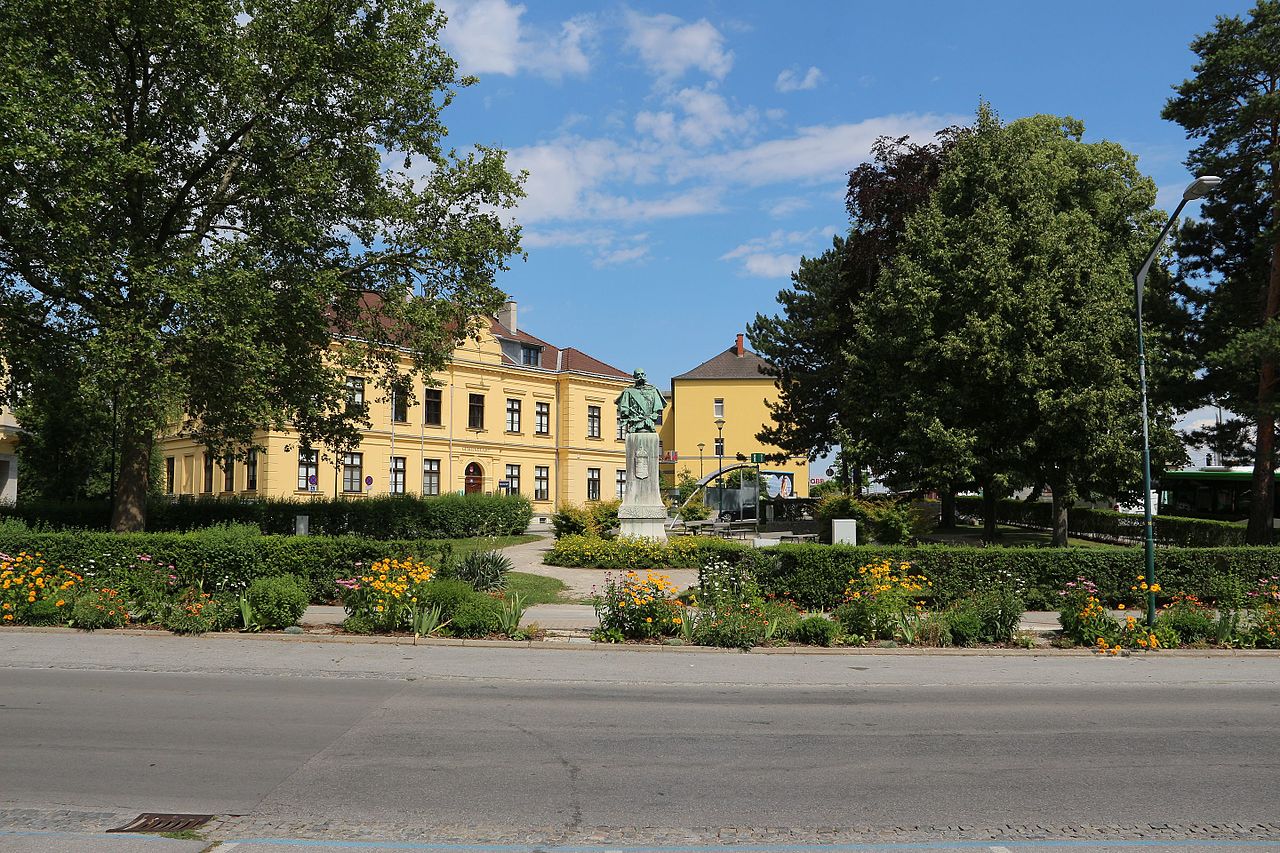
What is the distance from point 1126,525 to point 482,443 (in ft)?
116

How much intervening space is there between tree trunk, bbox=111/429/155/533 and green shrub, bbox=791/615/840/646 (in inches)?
641

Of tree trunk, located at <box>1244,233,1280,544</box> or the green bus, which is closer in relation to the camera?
tree trunk, located at <box>1244,233,1280,544</box>

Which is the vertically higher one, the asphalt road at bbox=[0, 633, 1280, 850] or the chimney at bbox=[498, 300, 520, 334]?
the chimney at bbox=[498, 300, 520, 334]

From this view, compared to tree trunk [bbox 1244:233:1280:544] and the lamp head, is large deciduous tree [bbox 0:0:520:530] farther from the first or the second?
tree trunk [bbox 1244:233:1280:544]

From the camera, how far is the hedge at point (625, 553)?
2503 cm

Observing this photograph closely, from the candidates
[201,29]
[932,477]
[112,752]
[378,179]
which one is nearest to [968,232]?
[932,477]

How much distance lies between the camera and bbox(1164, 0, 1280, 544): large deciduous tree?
26.2m

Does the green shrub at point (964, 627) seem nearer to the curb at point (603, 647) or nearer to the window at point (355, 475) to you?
the curb at point (603, 647)

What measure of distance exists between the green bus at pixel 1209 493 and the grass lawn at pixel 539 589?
1227 inches

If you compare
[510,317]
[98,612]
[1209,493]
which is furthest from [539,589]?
[510,317]

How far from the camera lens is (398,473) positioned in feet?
175

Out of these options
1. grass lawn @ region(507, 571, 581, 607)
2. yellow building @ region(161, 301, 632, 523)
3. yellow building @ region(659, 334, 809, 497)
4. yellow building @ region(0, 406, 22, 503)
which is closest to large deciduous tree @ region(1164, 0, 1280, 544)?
grass lawn @ region(507, 571, 581, 607)

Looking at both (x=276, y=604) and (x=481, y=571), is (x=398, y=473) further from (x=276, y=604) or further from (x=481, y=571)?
(x=276, y=604)

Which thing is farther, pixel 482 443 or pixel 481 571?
pixel 482 443
